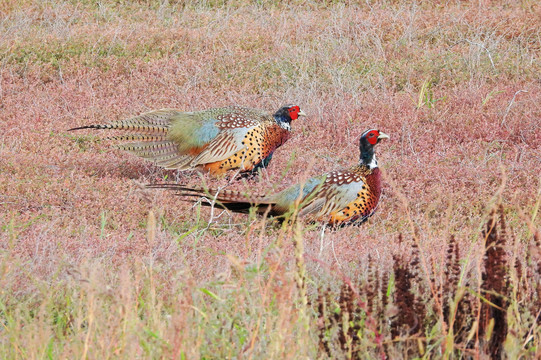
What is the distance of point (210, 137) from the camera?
7.67 m

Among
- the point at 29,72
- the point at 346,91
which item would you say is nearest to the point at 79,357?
the point at 346,91

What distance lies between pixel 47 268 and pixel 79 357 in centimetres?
173

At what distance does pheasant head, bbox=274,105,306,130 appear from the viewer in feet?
26.1

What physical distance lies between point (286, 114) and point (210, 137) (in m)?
0.86

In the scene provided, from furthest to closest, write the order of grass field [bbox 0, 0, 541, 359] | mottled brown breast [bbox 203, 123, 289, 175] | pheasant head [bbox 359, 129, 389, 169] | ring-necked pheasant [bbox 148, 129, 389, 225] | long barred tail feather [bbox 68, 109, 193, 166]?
long barred tail feather [bbox 68, 109, 193, 166] → mottled brown breast [bbox 203, 123, 289, 175] → pheasant head [bbox 359, 129, 389, 169] → ring-necked pheasant [bbox 148, 129, 389, 225] → grass field [bbox 0, 0, 541, 359]

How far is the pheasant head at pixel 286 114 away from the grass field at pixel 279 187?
20.0 inches

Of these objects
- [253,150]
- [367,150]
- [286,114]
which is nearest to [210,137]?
[253,150]

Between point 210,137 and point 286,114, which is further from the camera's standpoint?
point 286,114

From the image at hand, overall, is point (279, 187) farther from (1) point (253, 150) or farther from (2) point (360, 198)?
(2) point (360, 198)

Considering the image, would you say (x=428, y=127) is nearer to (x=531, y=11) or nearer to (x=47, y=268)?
(x=531, y=11)

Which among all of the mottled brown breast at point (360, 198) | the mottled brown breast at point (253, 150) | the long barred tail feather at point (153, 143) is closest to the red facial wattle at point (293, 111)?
the mottled brown breast at point (253, 150)

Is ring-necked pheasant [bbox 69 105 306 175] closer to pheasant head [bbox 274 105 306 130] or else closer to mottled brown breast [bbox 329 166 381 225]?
pheasant head [bbox 274 105 306 130]

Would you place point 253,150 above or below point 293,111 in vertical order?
below

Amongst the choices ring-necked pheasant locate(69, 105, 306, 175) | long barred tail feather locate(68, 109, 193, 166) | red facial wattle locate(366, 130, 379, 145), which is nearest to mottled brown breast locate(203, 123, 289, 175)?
ring-necked pheasant locate(69, 105, 306, 175)
